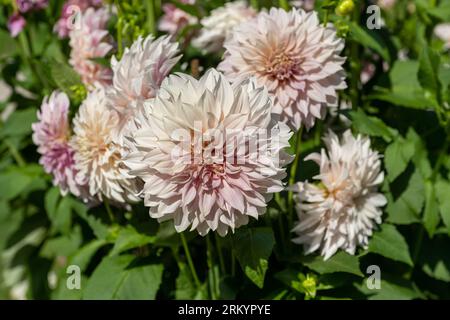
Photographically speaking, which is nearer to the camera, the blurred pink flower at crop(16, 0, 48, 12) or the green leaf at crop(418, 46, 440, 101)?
the green leaf at crop(418, 46, 440, 101)

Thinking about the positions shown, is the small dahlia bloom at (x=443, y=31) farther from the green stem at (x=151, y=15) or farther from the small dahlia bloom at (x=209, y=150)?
the small dahlia bloom at (x=209, y=150)

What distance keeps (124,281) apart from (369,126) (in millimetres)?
651

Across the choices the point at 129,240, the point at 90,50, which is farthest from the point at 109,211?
the point at 90,50

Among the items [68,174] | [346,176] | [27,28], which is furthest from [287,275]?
[27,28]

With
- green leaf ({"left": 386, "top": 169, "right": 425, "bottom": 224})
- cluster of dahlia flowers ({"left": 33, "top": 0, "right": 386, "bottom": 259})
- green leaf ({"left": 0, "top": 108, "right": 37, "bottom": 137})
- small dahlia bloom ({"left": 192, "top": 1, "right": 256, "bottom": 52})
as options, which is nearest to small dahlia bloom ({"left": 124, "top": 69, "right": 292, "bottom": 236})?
cluster of dahlia flowers ({"left": 33, "top": 0, "right": 386, "bottom": 259})

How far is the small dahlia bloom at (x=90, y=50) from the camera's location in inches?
62.6

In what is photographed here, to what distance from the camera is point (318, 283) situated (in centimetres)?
144

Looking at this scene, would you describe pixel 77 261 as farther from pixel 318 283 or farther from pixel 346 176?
pixel 346 176

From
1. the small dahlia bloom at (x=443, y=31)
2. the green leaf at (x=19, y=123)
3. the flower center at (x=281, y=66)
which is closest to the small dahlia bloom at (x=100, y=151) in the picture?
the flower center at (x=281, y=66)

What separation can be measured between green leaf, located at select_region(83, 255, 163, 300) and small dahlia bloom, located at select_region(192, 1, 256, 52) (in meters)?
0.60

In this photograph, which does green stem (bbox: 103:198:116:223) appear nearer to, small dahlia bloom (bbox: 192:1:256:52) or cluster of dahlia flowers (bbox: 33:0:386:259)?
cluster of dahlia flowers (bbox: 33:0:386:259)

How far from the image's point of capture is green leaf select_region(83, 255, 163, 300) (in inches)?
59.0

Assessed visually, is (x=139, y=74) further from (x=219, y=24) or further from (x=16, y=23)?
(x=16, y=23)

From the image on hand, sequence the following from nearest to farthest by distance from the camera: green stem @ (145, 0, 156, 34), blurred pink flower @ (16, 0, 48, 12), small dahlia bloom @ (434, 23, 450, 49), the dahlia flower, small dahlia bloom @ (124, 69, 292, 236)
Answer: small dahlia bloom @ (124, 69, 292, 236) < green stem @ (145, 0, 156, 34) < blurred pink flower @ (16, 0, 48, 12) < the dahlia flower < small dahlia bloom @ (434, 23, 450, 49)
